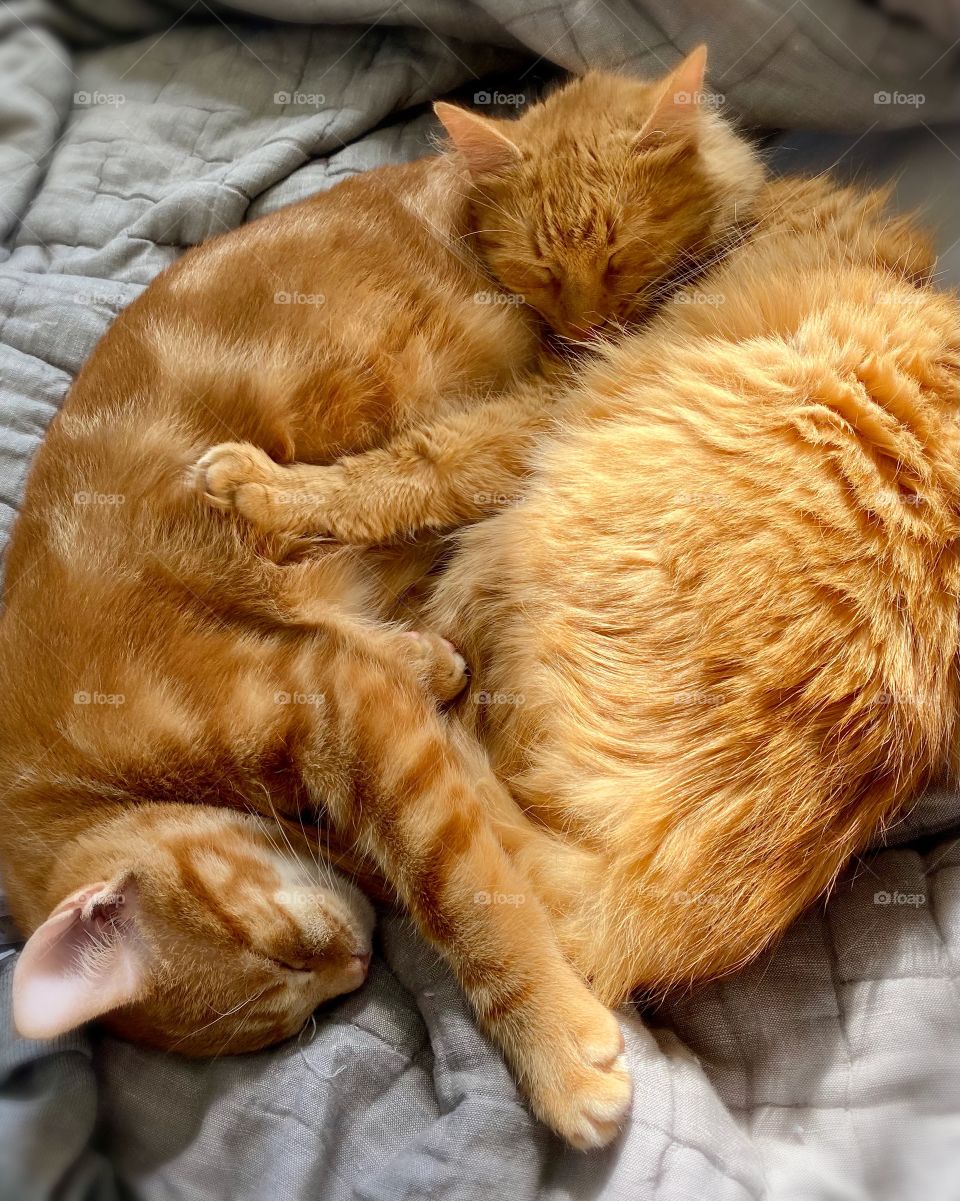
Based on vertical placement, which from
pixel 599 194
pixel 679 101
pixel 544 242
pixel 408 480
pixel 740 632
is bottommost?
pixel 408 480

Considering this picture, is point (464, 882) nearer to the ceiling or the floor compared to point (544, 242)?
nearer to the floor

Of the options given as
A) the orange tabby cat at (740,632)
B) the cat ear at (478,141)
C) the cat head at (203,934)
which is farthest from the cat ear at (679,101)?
the cat head at (203,934)

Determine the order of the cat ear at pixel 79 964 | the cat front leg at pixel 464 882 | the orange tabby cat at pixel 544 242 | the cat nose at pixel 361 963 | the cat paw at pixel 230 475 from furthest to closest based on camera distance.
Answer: the orange tabby cat at pixel 544 242
the cat paw at pixel 230 475
the cat nose at pixel 361 963
the cat front leg at pixel 464 882
the cat ear at pixel 79 964

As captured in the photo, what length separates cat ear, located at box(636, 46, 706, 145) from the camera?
57.3 inches

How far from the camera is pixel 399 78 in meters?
2.04

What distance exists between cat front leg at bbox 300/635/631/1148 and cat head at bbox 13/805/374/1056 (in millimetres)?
129

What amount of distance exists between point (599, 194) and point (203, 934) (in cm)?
140

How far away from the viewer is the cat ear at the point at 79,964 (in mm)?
1078

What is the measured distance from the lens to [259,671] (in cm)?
136

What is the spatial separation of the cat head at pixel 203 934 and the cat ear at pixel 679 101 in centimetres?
137

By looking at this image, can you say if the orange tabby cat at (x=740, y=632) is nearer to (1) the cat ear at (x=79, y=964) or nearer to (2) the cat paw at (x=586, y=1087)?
(2) the cat paw at (x=586, y=1087)

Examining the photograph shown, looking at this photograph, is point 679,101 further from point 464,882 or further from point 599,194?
point 464,882

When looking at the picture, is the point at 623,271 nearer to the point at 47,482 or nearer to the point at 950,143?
the point at 950,143

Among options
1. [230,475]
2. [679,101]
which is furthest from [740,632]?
[679,101]
